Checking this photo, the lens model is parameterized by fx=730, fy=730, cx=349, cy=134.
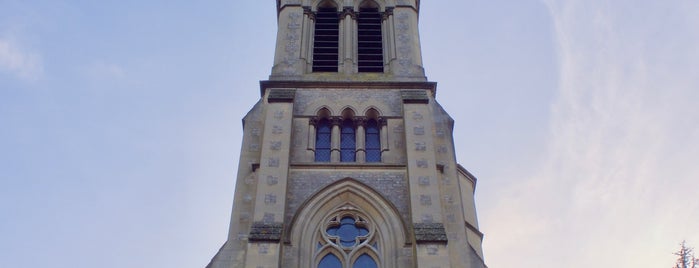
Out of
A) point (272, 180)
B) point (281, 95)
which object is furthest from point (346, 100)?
point (272, 180)

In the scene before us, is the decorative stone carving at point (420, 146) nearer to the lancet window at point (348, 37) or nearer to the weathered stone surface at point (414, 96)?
the weathered stone surface at point (414, 96)

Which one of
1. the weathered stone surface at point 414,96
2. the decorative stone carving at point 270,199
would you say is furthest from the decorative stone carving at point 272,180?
the weathered stone surface at point 414,96

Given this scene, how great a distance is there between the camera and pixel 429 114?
2348cm

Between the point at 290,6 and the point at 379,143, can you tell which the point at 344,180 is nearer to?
the point at 379,143

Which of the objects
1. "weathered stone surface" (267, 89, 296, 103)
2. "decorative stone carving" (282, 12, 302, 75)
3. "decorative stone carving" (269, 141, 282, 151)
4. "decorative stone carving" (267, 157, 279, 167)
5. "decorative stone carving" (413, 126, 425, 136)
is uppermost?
"decorative stone carving" (282, 12, 302, 75)

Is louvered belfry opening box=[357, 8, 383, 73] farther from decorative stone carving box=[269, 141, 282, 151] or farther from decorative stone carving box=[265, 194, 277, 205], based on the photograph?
decorative stone carving box=[265, 194, 277, 205]

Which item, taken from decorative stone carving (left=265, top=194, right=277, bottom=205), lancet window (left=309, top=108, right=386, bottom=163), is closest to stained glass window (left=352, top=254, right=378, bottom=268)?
decorative stone carving (left=265, top=194, right=277, bottom=205)

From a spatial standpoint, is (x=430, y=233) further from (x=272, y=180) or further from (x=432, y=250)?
(x=272, y=180)

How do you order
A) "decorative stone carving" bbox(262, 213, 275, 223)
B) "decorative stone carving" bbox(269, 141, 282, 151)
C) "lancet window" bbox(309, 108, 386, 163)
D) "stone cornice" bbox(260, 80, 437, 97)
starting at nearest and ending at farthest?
"decorative stone carving" bbox(262, 213, 275, 223) → "decorative stone carving" bbox(269, 141, 282, 151) → "lancet window" bbox(309, 108, 386, 163) → "stone cornice" bbox(260, 80, 437, 97)

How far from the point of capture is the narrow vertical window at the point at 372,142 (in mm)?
22906

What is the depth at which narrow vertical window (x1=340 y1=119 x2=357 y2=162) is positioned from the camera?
22969 mm

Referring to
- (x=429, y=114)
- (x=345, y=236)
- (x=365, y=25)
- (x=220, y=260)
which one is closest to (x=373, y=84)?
(x=429, y=114)

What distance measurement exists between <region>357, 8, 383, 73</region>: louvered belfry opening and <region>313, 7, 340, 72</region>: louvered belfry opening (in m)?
0.92

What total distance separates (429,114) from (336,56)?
5.57 m
